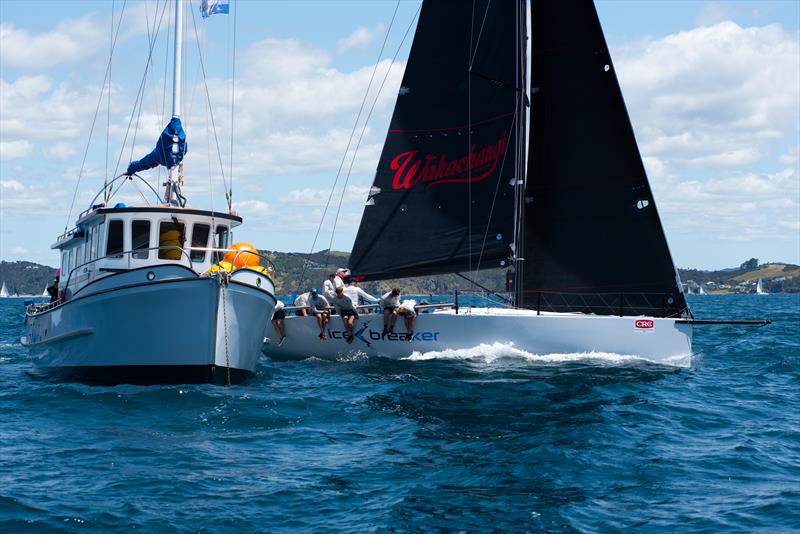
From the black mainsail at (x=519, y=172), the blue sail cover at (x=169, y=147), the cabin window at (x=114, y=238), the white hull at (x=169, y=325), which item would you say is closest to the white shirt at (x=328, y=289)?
the black mainsail at (x=519, y=172)

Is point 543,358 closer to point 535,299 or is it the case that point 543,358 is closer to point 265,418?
point 535,299

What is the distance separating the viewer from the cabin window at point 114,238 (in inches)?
738

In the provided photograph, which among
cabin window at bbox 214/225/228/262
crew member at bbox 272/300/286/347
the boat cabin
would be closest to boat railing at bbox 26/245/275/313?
the boat cabin

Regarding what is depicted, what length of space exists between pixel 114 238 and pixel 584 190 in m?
11.4

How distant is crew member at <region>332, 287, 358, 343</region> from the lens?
2134cm

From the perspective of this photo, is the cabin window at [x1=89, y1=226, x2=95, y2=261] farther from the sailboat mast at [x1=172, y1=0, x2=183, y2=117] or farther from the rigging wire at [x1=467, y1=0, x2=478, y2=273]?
the rigging wire at [x1=467, y1=0, x2=478, y2=273]

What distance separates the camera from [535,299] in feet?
73.7

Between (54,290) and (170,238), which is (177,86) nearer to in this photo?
(170,238)

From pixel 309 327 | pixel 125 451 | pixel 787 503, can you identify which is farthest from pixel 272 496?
pixel 309 327

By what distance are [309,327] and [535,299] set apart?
5957mm

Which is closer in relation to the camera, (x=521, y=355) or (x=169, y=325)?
(x=169, y=325)

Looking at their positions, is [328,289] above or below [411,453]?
above

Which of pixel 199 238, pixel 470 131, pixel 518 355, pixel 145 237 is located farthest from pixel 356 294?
pixel 145 237

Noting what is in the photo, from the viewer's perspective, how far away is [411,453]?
11.5 meters
